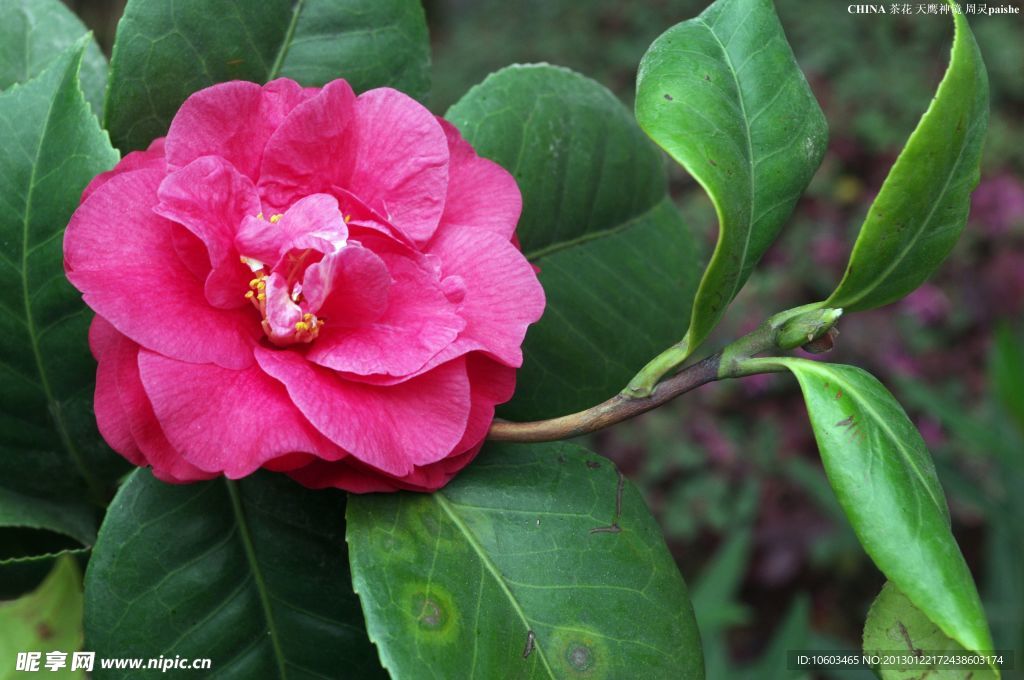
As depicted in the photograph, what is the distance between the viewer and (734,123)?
0.66 metres

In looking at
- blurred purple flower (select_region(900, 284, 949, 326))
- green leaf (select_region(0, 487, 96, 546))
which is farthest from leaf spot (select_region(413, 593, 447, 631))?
blurred purple flower (select_region(900, 284, 949, 326))

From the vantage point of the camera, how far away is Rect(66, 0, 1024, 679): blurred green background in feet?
9.30

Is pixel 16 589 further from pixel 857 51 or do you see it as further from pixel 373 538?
pixel 857 51

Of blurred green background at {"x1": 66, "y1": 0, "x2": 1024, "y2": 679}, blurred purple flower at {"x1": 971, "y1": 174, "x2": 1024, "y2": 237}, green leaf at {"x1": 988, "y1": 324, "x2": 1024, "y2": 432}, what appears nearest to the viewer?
green leaf at {"x1": 988, "y1": 324, "x2": 1024, "y2": 432}

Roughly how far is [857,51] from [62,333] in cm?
336

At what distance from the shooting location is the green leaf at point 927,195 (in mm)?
594

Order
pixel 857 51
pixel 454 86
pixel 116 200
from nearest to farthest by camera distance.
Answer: pixel 116 200
pixel 857 51
pixel 454 86

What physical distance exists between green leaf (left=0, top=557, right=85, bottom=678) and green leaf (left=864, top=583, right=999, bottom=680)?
0.59 m

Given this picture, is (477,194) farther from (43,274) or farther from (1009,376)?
(1009,376)

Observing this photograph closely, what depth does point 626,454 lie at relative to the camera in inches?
116

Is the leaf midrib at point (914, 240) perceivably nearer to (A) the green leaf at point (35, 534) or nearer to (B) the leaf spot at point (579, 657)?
(B) the leaf spot at point (579, 657)

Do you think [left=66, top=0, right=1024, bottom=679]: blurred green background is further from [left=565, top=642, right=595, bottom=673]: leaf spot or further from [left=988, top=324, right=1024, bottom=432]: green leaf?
[left=565, top=642, right=595, bottom=673]: leaf spot

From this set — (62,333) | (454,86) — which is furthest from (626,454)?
(62,333)

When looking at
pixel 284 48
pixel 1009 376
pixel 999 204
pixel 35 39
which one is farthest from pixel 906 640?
pixel 999 204
